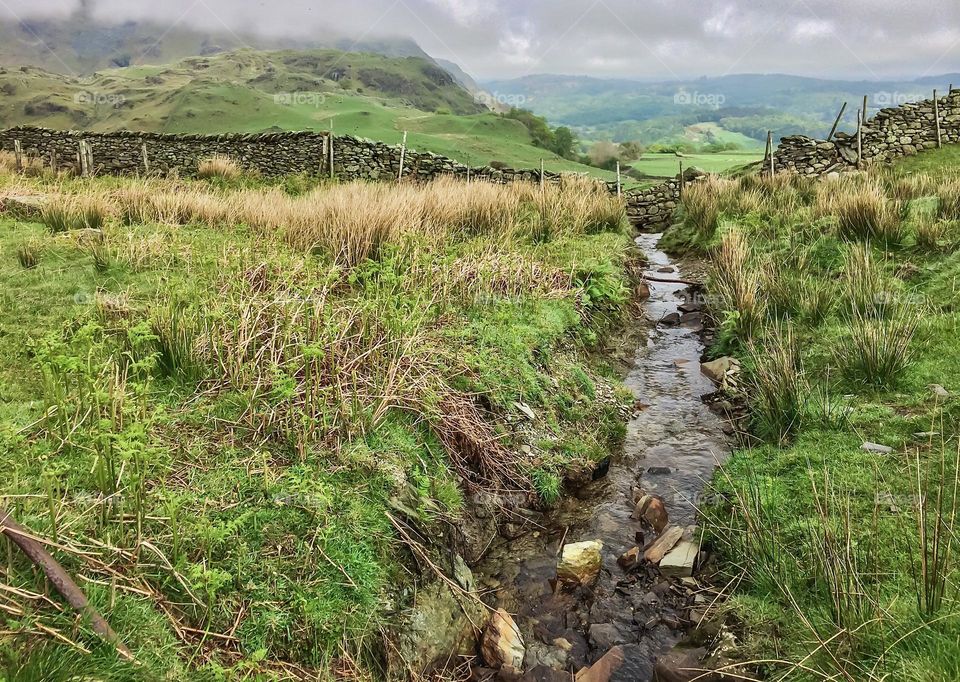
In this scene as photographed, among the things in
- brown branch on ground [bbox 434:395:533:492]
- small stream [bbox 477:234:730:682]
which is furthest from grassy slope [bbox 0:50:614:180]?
brown branch on ground [bbox 434:395:533:492]

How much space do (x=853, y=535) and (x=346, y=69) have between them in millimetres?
128895

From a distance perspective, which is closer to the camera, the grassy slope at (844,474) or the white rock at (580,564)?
the grassy slope at (844,474)

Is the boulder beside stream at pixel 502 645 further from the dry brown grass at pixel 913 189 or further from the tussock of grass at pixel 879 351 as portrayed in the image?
the dry brown grass at pixel 913 189

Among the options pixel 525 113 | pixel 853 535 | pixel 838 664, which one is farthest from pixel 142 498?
pixel 525 113

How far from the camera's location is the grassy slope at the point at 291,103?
31.3m

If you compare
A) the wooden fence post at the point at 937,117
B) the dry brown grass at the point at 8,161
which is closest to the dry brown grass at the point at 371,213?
the dry brown grass at the point at 8,161

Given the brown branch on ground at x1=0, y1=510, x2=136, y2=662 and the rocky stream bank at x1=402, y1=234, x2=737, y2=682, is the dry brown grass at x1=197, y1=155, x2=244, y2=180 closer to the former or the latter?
the rocky stream bank at x1=402, y1=234, x2=737, y2=682

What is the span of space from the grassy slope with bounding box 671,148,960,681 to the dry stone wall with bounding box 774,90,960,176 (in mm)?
12075

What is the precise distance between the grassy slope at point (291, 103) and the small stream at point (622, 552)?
58.0ft

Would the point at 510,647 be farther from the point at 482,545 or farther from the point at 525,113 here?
the point at 525,113

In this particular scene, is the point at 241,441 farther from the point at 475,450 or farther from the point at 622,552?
the point at 622,552

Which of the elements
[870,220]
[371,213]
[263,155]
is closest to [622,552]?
[371,213]

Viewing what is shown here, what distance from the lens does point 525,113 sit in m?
46.4

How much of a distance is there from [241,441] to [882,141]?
22.5 m
